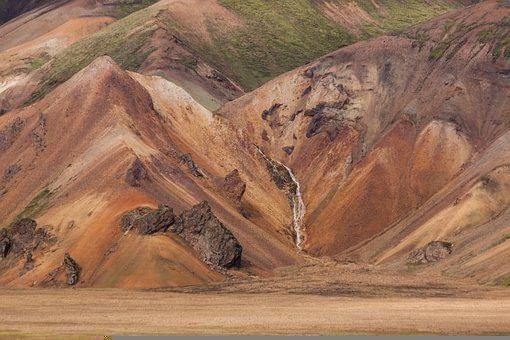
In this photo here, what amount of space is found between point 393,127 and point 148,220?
2019 inches

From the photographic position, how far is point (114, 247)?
119m

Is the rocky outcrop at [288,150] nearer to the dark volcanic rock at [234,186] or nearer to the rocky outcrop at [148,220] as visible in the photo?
the dark volcanic rock at [234,186]

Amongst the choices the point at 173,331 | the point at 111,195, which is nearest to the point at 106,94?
the point at 111,195

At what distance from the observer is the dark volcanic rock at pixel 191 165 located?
473ft

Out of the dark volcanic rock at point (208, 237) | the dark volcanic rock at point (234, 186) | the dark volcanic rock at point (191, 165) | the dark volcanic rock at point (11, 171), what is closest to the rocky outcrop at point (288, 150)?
the dark volcanic rock at point (234, 186)

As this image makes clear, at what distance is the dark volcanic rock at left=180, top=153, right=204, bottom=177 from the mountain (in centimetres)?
50

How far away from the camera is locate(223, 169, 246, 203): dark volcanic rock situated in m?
145

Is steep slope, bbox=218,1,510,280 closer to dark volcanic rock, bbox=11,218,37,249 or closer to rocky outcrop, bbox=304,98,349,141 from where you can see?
rocky outcrop, bbox=304,98,349,141

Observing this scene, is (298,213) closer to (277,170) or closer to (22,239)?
(277,170)

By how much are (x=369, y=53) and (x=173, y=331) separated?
105392mm

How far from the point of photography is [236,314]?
90188mm

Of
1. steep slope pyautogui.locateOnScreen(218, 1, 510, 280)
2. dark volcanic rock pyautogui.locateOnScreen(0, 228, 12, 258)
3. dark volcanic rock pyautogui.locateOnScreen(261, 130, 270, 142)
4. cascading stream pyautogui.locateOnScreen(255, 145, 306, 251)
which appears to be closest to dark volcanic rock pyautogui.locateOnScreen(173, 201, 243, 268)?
dark volcanic rock pyautogui.locateOnScreen(0, 228, 12, 258)

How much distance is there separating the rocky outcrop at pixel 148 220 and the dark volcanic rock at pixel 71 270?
19.8 feet

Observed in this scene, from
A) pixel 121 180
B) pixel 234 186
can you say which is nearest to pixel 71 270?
pixel 121 180
